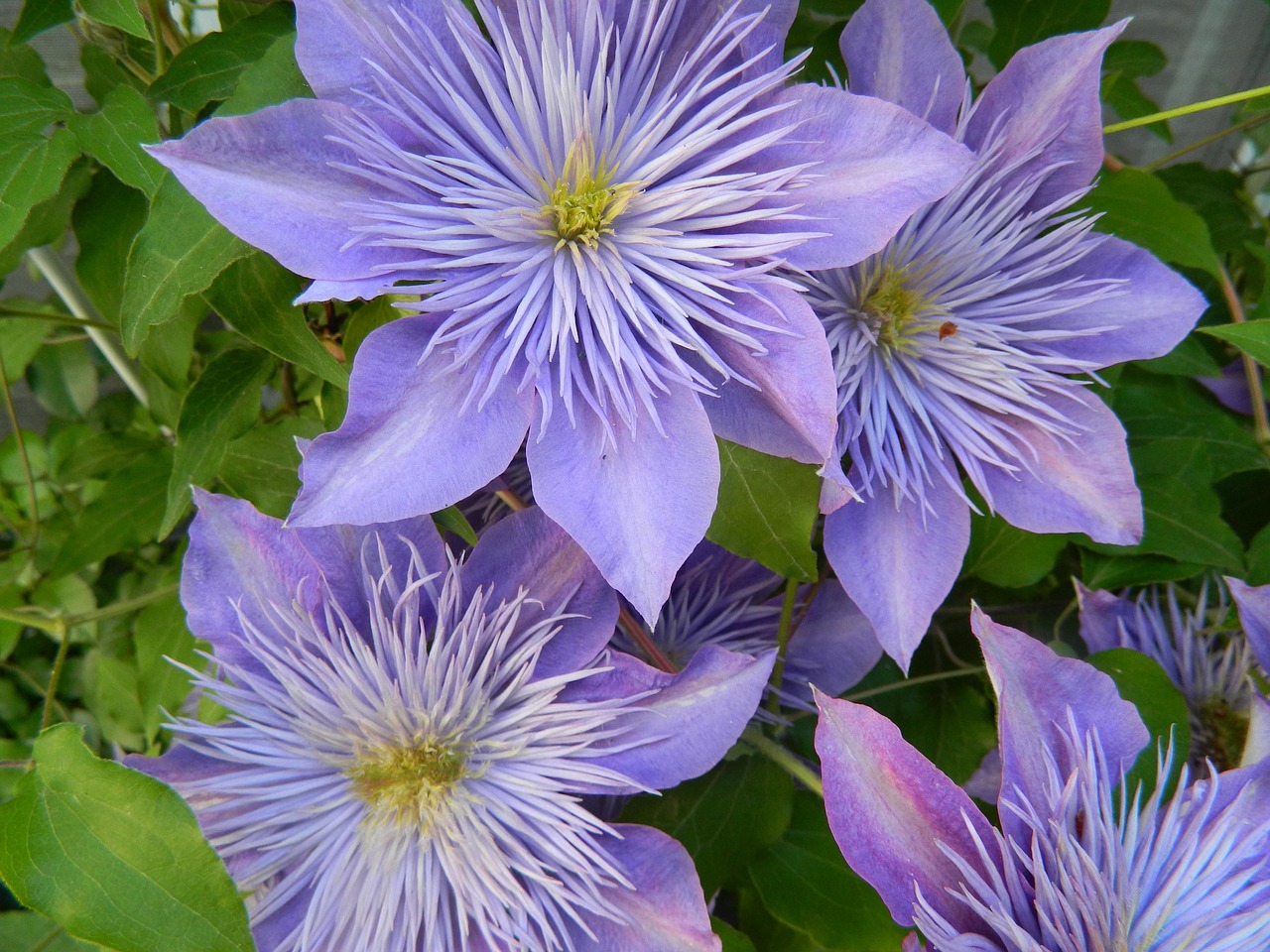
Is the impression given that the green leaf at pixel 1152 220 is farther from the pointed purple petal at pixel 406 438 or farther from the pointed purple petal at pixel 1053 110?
the pointed purple petal at pixel 406 438

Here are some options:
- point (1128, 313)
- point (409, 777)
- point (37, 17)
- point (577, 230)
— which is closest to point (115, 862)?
point (409, 777)

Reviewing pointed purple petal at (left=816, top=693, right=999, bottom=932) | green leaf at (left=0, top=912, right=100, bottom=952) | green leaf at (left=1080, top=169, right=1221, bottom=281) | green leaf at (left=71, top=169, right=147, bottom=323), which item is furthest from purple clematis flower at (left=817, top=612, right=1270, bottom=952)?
green leaf at (left=0, top=912, right=100, bottom=952)

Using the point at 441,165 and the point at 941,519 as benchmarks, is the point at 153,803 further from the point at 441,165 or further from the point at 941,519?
the point at 941,519

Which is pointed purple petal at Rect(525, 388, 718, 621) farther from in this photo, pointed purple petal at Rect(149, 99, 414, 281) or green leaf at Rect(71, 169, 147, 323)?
green leaf at Rect(71, 169, 147, 323)

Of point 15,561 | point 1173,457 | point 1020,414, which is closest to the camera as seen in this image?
point 1020,414

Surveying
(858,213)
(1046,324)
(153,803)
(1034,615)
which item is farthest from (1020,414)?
(153,803)

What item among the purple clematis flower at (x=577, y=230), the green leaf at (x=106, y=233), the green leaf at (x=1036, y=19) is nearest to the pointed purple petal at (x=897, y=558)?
the purple clematis flower at (x=577, y=230)
